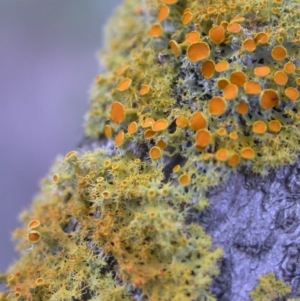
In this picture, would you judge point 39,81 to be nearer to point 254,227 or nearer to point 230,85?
point 230,85

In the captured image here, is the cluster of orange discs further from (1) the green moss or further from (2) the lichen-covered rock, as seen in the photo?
(1) the green moss

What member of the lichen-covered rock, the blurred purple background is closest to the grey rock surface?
the lichen-covered rock

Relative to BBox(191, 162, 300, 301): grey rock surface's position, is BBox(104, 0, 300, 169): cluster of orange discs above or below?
above

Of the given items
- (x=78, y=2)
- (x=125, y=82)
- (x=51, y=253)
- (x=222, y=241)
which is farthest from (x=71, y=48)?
(x=222, y=241)

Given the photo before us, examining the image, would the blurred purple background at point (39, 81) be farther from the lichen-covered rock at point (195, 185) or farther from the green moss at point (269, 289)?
the green moss at point (269, 289)

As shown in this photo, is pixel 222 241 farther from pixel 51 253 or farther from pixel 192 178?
pixel 51 253
